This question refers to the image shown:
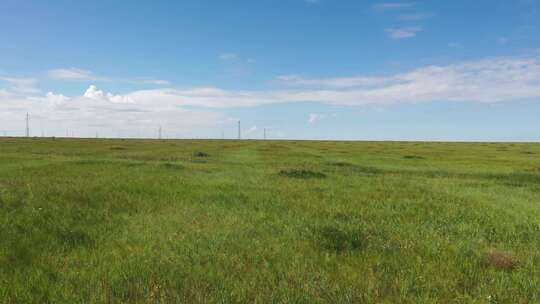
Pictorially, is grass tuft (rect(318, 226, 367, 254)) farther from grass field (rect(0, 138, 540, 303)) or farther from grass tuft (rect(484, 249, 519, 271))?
grass tuft (rect(484, 249, 519, 271))

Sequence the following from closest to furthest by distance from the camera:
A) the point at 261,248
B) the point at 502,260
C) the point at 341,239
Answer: the point at 502,260, the point at 261,248, the point at 341,239

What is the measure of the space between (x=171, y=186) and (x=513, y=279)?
40.5 ft

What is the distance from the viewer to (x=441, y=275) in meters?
6.29

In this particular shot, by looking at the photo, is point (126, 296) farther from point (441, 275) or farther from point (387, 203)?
point (387, 203)

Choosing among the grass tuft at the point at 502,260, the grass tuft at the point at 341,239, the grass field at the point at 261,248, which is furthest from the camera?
the grass tuft at the point at 341,239

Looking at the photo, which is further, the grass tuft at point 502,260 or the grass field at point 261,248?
the grass tuft at point 502,260

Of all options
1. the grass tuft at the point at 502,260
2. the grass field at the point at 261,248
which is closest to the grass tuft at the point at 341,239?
the grass field at the point at 261,248

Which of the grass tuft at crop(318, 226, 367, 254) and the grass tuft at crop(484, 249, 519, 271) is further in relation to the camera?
the grass tuft at crop(318, 226, 367, 254)

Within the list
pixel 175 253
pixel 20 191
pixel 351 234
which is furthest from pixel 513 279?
pixel 20 191

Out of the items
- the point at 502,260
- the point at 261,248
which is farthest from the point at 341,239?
the point at 502,260

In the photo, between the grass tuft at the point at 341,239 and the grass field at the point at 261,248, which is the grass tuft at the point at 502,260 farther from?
the grass tuft at the point at 341,239

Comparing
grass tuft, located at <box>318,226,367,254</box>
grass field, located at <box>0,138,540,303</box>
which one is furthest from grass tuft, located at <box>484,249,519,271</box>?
grass tuft, located at <box>318,226,367,254</box>

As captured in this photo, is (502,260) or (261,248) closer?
(502,260)

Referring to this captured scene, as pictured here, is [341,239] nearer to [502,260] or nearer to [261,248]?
[261,248]
